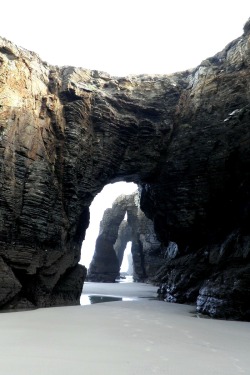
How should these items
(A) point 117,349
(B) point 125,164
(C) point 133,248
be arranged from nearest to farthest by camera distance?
(A) point 117,349 → (B) point 125,164 → (C) point 133,248

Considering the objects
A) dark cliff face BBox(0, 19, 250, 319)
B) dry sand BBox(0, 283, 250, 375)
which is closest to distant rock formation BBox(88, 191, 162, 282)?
dark cliff face BBox(0, 19, 250, 319)

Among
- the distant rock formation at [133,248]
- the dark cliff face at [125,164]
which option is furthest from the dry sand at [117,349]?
the distant rock formation at [133,248]

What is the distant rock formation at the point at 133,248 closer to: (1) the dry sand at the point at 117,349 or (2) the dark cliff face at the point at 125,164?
(2) the dark cliff face at the point at 125,164

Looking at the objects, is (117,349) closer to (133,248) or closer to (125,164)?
(125,164)

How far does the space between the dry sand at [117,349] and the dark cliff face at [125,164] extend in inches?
189

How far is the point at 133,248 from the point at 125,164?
35.1 m

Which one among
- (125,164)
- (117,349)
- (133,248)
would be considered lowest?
(117,349)

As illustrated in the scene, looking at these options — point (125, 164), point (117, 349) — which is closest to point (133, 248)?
point (125, 164)

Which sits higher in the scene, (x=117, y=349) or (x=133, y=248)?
(x=133, y=248)

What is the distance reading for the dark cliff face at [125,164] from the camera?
510 inches

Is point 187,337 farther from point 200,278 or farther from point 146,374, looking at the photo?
point 200,278

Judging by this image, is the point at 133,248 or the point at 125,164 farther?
the point at 133,248

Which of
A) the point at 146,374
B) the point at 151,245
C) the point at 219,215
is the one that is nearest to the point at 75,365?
the point at 146,374

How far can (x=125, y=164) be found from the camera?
64.8 feet
